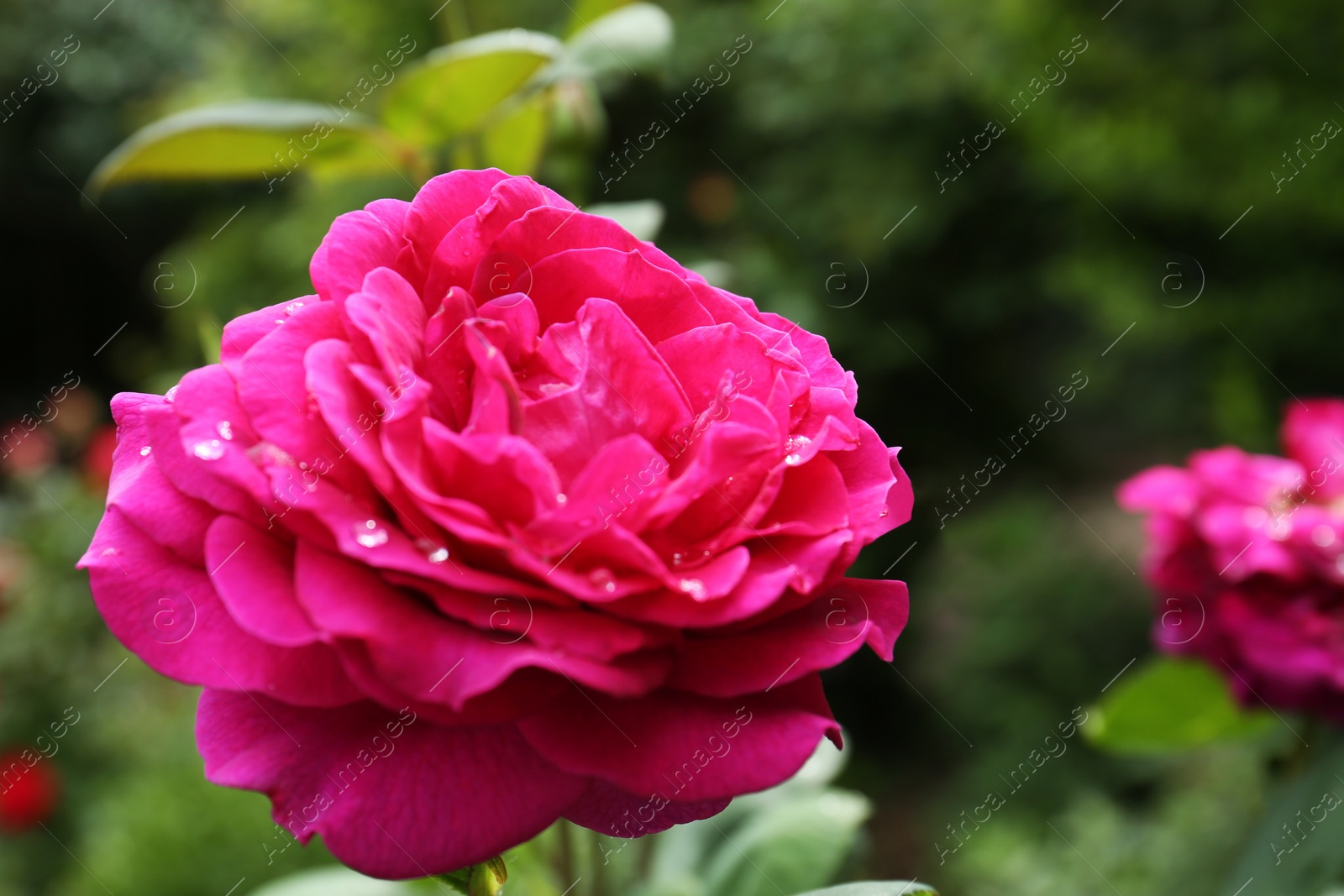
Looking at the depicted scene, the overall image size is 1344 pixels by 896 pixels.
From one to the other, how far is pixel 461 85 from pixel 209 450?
1.33ft

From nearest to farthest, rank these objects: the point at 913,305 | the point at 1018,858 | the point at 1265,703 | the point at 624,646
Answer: the point at 624,646
the point at 1265,703
the point at 1018,858
the point at 913,305

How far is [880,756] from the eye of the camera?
8.75 feet

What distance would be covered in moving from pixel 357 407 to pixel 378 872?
13 cm

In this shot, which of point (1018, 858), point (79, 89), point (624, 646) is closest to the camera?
point (624, 646)

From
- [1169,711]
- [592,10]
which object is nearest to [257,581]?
[592,10]

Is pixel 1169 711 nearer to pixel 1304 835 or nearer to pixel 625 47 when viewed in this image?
pixel 1304 835

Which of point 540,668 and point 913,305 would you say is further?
point 913,305

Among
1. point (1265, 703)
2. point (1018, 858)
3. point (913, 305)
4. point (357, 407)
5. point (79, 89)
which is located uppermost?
point (357, 407)

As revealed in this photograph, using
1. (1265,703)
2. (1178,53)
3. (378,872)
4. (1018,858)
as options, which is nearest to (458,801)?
(378,872)

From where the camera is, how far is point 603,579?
0.93ft

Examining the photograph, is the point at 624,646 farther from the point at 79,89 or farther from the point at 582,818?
the point at 79,89

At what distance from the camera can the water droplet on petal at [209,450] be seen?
11.1 inches

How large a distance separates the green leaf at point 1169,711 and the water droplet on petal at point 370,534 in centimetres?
78

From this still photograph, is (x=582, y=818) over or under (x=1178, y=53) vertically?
over
